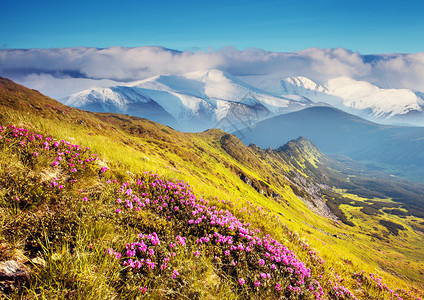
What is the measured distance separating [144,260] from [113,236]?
1.11 metres

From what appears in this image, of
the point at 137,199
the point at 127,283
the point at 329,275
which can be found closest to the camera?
the point at 127,283

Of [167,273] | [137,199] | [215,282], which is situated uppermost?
[137,199]

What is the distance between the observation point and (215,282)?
4.78 metres

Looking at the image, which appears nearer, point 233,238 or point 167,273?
point 167,273

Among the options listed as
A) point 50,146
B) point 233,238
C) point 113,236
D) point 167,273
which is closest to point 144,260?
point 167,273

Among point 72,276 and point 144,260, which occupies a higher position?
point 72,276

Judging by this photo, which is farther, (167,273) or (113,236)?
(113,236)

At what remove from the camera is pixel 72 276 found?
3.28m

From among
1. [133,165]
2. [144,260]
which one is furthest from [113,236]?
[133,165]

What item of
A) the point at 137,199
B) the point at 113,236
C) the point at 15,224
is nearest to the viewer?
the point at 15,224

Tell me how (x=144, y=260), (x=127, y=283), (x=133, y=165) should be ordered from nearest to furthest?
(x=127, y=283) < (x=144, y=260) < (x=133, y=165)

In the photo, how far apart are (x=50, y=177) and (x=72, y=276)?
3.67 m

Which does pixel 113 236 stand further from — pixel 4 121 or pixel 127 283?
pixel 4 121

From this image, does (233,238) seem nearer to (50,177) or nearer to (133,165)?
(133,165)
